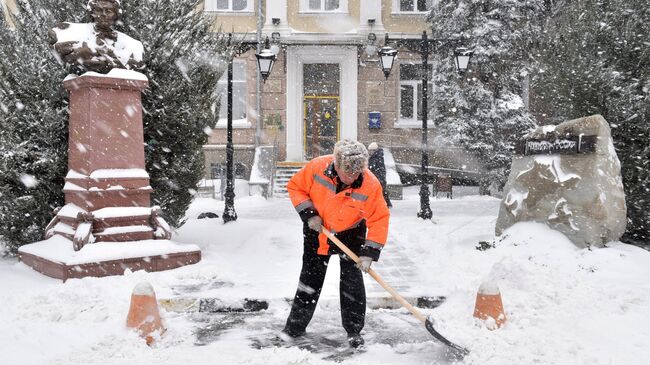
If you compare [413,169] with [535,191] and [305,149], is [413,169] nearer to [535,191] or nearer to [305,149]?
[305,149]

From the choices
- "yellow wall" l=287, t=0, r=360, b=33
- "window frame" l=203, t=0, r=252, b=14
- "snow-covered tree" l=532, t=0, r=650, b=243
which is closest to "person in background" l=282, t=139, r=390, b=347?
"snow-covered tree" l=532, t=0, r=650, b=243

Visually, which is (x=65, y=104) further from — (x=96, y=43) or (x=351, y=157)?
(x=351, y=157)

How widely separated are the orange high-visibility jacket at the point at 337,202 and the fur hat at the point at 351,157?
22cm

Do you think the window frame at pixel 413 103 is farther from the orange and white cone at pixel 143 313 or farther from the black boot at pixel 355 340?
the orange and white cone at pixel 143 313

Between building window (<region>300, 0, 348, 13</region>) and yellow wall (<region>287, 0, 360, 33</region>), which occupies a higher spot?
building window (<region>300, 0, 348, 13</region>)

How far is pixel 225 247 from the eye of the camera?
342 inches

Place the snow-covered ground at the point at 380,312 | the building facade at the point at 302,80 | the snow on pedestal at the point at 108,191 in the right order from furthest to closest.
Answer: the building facade at the point at 302,80 < the snow on pedestal at the point at 108,191 < the snow-covered ground at the point at 380,312

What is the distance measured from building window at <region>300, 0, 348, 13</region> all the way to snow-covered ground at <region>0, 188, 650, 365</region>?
15346mm

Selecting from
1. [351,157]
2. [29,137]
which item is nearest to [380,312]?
[351,157]

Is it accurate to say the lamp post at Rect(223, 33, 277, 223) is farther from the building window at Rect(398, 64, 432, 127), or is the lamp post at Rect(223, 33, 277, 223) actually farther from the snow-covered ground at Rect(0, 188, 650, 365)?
the building window at Rect(398, 64, 432, 127)

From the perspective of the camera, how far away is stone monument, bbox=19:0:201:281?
6.68 metres

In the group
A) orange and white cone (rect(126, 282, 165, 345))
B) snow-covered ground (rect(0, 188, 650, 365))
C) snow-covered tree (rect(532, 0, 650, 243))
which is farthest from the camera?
snow-covered tree (rect(532, 0, 650, 243))

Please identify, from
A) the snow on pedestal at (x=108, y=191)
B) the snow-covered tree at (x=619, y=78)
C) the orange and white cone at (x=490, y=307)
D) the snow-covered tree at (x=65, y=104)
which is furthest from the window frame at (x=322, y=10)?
the orange and white cone at (x=490, y=307)

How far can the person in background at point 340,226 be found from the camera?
4570 mm
